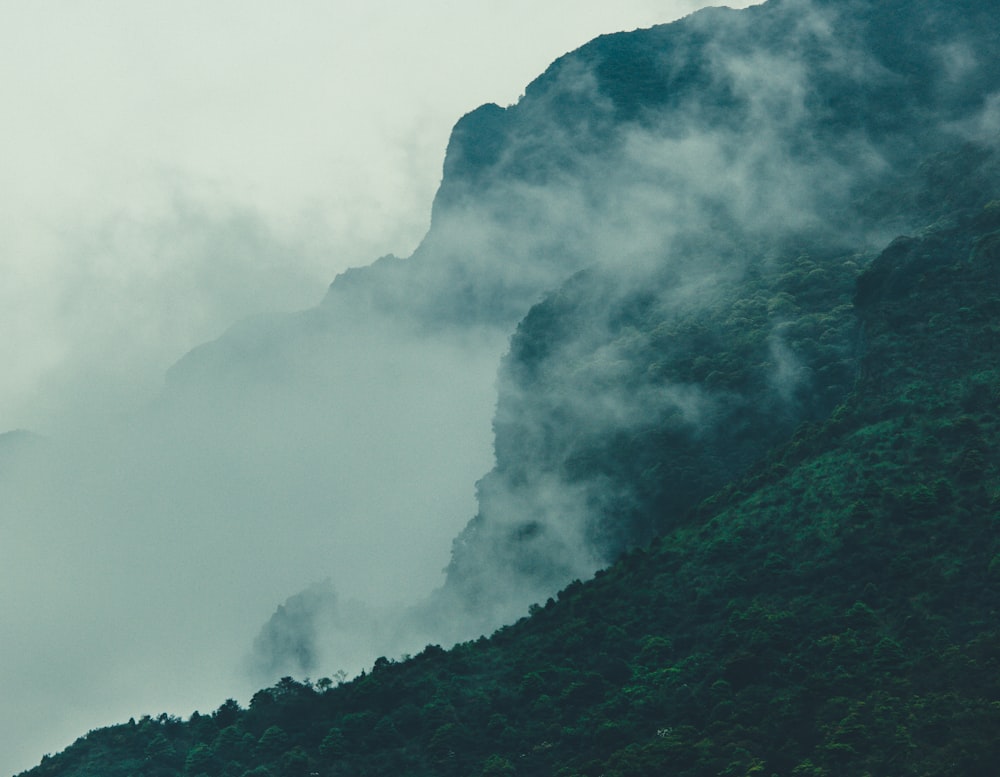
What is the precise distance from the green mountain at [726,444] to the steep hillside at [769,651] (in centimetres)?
21

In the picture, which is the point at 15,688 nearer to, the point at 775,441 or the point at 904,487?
the point at 775,441

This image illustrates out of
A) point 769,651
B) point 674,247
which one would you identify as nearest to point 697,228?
point 674,247

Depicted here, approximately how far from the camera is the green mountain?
207ft

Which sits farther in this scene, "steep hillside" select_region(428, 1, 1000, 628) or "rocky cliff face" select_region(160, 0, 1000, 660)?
"rocky cliff face" select_region(160, 0, 1000, 660)

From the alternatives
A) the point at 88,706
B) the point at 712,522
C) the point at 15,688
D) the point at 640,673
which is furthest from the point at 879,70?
the point at 15,688

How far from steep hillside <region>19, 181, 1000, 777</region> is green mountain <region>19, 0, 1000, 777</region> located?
205mm

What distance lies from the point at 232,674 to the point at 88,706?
80.2 ft

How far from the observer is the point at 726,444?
333 feet

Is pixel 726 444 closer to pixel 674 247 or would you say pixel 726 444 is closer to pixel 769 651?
pixel 769 651

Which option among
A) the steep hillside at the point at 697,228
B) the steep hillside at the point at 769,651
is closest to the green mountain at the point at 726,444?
the steep hillside at the point at 769,651

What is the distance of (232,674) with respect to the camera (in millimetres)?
160250

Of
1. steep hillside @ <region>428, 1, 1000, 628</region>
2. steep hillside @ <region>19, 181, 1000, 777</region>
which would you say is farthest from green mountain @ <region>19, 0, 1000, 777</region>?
steep hillside @ <region>428, 1, 1000, 628</region>

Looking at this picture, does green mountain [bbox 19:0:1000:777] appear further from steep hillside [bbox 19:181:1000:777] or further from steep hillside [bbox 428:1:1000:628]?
steep hillside [bbox 428:1:1000:628]

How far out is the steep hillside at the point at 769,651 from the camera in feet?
187
